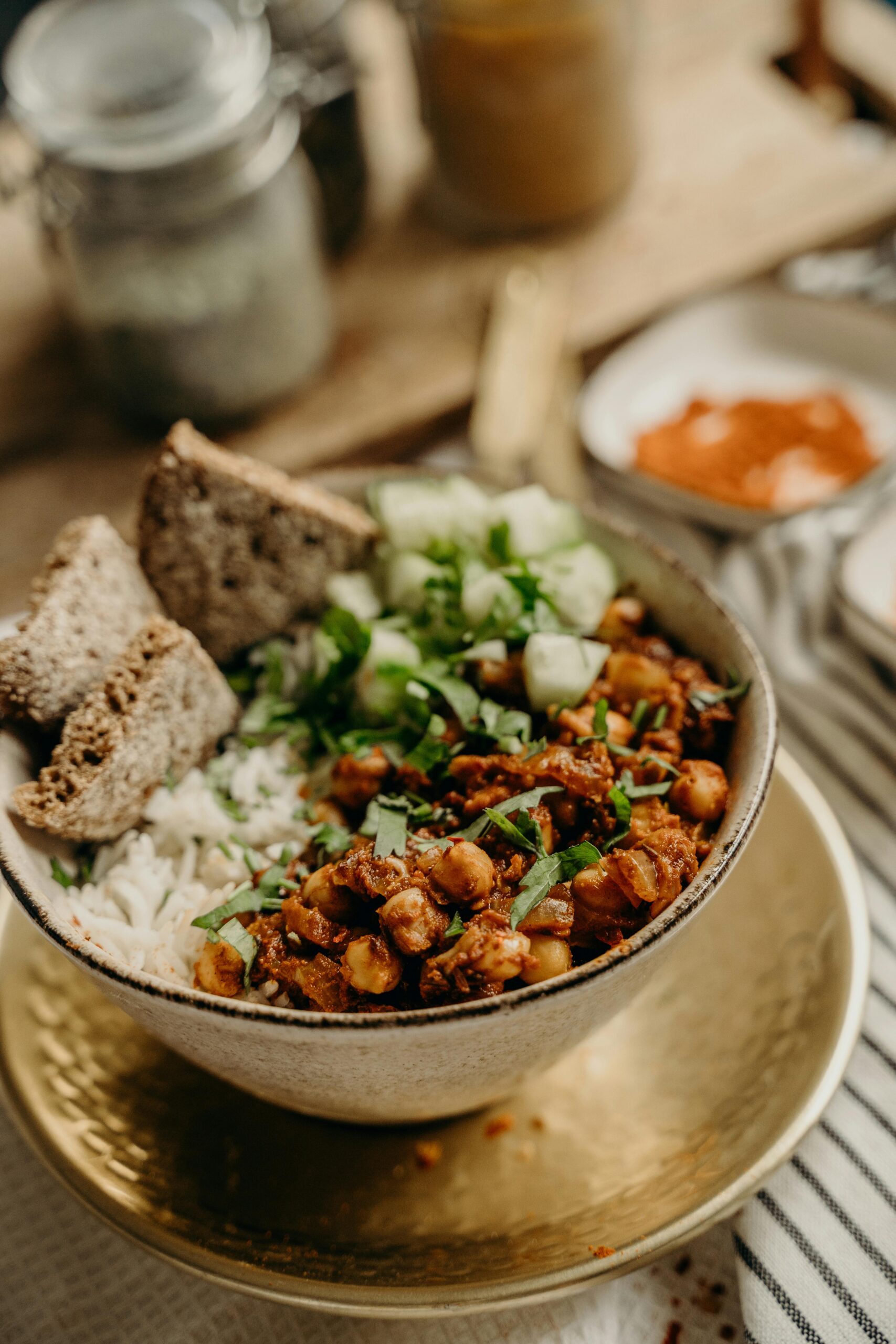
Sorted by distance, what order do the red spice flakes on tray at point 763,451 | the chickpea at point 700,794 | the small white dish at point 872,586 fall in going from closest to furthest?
the chickpea at point 700,794, the small white dish at point 872,586, the red spice flakes on tray at point 763,451

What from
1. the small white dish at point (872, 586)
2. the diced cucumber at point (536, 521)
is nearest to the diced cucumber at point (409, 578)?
the diced cucumber at point (536, 521)

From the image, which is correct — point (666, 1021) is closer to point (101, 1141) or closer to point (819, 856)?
point (819, 856)

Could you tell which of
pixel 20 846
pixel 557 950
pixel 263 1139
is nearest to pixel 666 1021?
pixel 557 950

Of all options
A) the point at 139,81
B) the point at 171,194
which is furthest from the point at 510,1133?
the point at 139,81

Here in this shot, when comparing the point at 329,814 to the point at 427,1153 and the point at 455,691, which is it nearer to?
the point at 455,691

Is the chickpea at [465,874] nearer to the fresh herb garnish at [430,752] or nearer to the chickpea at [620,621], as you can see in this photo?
the fresh herb garnish at [430,752]
